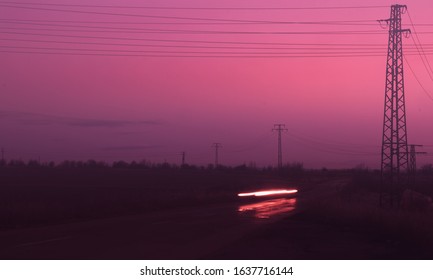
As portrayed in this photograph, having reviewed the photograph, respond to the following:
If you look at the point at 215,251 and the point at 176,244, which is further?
the point at 176,244

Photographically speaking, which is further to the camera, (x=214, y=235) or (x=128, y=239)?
(x=214, y=235)

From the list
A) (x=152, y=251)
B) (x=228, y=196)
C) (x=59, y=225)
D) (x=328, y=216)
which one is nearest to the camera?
(x=152, y=251)

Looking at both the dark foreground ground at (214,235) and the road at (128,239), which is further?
the dark foreground ground at (214,235)

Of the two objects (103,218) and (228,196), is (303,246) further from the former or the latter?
(228,196)

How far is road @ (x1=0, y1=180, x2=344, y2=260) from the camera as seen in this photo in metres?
14.6

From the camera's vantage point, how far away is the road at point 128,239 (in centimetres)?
1460

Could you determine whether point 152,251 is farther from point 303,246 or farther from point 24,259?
point 303,246

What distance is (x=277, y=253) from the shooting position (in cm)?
1521

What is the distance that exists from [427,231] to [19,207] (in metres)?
18.0

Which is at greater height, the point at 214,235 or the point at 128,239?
the point at 128,239

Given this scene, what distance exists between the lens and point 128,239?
17.6 metres

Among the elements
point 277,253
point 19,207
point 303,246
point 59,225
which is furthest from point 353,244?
point 19,207

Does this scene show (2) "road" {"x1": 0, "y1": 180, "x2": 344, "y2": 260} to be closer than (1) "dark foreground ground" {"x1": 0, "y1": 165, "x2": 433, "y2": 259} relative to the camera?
Yes

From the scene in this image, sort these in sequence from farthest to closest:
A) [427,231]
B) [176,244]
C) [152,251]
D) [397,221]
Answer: [397,221] < [427,231] < [176,244] < [152,251]
